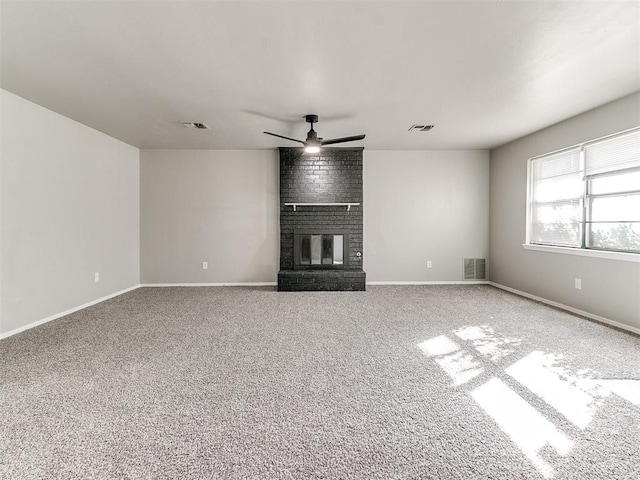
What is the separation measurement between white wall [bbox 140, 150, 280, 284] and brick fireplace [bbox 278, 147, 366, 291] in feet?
0.82

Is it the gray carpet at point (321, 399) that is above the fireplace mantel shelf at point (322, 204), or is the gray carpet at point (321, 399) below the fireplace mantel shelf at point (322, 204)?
below

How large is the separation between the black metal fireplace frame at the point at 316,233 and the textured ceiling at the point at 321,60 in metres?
1.95

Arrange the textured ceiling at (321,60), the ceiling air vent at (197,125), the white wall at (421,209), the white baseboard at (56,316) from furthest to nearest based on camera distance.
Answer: the white wall at (421,209)
the ceiling air vent at (197,125)
the white baseboard at (56,316)
the textured ceiling at (321,60)

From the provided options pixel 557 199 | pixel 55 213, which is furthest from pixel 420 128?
pixel 55 213

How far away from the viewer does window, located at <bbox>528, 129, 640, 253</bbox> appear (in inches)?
126

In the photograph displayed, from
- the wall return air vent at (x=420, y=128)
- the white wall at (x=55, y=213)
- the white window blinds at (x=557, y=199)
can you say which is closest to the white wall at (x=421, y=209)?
the white window blinds at (x=557, y=199)

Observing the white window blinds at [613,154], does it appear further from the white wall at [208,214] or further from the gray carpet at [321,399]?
the white wall at [208,214]

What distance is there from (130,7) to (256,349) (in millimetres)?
2531

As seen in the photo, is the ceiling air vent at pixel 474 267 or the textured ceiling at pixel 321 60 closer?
the textured ceiling at pixel 321 60

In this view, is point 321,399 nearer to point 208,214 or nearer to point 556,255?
point 556,255

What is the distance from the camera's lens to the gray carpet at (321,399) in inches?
53.7

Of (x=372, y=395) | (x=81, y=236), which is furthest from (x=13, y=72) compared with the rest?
(x=372, y=395)

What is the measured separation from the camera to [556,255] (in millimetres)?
4059

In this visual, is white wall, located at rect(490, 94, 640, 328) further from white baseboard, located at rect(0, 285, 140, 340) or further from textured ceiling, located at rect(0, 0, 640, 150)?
white baseboard, located at rect(0, 285, 140, 340)
